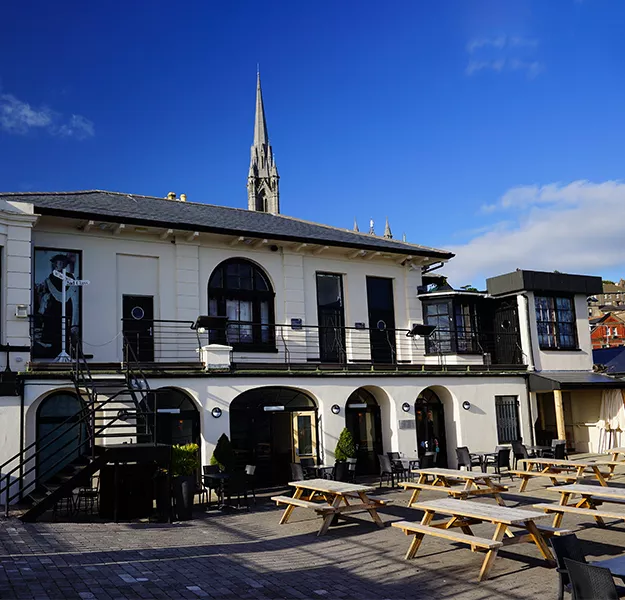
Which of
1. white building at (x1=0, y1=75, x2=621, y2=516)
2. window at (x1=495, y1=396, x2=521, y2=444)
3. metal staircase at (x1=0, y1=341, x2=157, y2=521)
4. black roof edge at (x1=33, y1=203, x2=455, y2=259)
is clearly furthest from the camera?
window at (x1=495, y1=396, x2=521, y2=444)

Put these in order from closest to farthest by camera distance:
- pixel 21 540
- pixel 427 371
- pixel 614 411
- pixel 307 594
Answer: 1. pixel 307 594
2. pixel 21 540
3. pixel 427 371
4. pixel 614 411

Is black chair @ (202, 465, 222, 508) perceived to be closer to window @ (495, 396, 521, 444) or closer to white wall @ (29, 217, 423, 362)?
white wall @ (29, 217, 423, 362)

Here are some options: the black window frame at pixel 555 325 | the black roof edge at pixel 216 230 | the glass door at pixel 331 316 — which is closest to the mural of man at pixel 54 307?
the black roof edge at pixel 216 230

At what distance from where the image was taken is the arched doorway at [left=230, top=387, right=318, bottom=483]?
16.7 m

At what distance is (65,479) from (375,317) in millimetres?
10981

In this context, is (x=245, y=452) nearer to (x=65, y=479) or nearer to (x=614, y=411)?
(x=65, y=479)

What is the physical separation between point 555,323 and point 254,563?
16.2 meters

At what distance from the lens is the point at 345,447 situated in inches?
660

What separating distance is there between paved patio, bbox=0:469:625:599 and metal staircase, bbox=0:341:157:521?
2.76ft

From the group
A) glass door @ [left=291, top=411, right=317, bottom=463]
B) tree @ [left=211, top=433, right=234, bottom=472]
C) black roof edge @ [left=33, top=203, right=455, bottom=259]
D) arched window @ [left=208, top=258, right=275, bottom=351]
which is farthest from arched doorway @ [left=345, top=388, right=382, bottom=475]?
black roof edge @ [left=33, top=203, right=455, bottom=259]

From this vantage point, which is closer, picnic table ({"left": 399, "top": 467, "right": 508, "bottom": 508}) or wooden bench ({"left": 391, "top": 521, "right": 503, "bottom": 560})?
wooden bench ({"left": 391, "top": 521, "right": 503, "bottom": 560})

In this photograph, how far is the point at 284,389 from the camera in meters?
17.2

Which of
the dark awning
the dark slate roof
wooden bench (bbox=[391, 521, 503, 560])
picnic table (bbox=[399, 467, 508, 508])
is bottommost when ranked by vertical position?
wooden bench (bbox=[391, 521, 503, 560])

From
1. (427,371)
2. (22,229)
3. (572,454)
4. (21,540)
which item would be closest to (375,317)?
(427,371)
